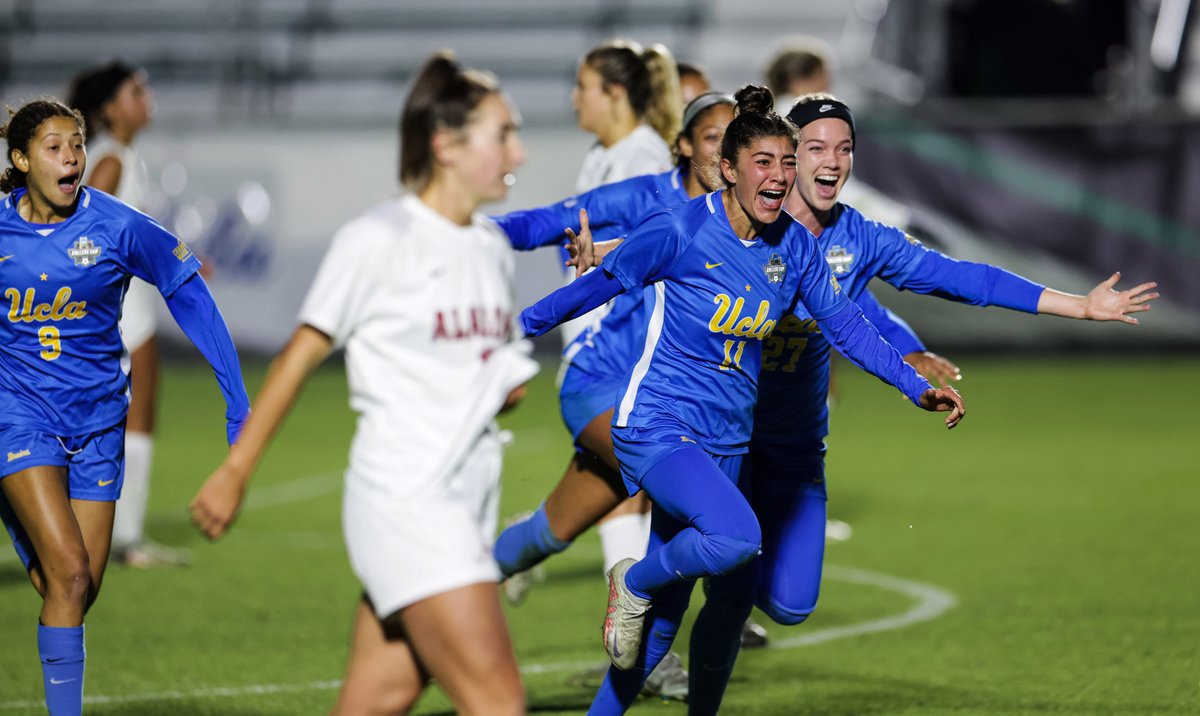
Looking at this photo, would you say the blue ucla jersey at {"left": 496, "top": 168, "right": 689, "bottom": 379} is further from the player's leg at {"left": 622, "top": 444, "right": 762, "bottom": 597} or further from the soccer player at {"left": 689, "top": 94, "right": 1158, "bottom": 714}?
the player's leg at {"left": 622, "top": 444, "right": 762, "bottom": 597}

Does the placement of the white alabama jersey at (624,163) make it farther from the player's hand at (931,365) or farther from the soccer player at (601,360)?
the player's hand at (931,365)

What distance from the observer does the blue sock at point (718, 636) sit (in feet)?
18.3

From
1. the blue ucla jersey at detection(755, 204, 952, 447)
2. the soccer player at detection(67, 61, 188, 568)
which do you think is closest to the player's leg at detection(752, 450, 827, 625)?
the blue ucla jersey at detection(755, 204, 952, 447)

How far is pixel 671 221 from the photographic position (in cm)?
526

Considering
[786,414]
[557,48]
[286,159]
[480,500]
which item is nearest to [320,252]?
[286,159]

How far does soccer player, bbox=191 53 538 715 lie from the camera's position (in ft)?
13.4

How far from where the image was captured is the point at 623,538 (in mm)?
6883

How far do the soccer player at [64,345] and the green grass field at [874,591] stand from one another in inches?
41.6

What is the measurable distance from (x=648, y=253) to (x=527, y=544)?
1.96 metres

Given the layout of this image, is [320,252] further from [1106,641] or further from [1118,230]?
[1106,641]

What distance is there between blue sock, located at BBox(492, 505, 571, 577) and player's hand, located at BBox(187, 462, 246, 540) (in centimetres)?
267

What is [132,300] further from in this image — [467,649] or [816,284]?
[467,649]

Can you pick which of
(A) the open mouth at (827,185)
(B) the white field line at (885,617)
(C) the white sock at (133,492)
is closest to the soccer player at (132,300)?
(C) the white sock at (133,492)

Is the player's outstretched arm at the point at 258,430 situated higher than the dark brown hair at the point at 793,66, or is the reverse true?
the dark brown hair at the point at 793,66
